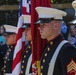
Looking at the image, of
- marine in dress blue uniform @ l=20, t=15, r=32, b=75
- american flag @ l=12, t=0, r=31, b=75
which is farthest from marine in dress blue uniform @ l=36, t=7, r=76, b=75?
american flag @ l=12, t=0, r=31, b=75

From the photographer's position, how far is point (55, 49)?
13.0ft

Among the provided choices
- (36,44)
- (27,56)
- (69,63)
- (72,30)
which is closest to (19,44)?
(27,56)

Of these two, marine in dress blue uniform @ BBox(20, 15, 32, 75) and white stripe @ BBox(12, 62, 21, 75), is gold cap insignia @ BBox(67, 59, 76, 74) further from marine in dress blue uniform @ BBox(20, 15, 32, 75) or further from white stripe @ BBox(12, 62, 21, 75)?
white stripe @ BBox(12, 62, 21, 75)

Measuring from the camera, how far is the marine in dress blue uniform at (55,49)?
3.72 metres

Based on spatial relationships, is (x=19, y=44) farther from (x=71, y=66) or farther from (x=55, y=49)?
(x=71, y=66)

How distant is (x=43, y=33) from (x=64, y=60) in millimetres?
431

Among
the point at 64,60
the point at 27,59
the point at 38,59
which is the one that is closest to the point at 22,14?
the point at 27,59

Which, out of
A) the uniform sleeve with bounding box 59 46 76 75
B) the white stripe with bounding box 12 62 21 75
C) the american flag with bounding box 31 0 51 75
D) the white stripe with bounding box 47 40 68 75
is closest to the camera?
the uniform sleeve with bounding box 59 46 76 75

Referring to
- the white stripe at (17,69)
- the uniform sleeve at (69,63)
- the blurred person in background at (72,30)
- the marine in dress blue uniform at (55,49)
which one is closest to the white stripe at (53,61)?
the marine in dress blue uniform at (55,49)

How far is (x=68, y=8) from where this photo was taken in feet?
44.9

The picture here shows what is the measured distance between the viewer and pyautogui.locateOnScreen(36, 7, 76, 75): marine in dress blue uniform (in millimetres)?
3723

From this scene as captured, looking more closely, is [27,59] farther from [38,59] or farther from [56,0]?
[56,0]

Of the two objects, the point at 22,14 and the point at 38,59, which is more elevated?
the point at 22,14

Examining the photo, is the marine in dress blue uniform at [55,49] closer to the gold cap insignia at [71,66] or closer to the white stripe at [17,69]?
the gold cap insignia at [71,66]
